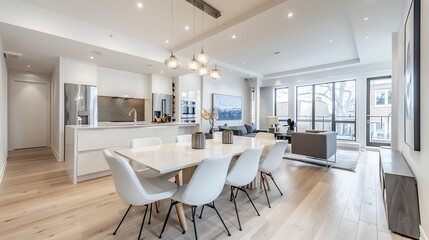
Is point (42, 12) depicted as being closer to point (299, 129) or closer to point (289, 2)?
point (289, 2)

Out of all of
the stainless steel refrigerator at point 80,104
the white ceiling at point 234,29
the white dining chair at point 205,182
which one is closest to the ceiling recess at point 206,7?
the white ceiling at point 234,29

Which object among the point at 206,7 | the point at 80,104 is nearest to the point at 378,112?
the point at 206,7

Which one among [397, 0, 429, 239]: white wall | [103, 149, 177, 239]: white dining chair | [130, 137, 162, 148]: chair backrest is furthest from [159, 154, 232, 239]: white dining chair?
[397, 0, 429, 239]: white wall

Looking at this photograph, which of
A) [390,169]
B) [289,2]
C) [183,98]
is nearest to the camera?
[390,169]

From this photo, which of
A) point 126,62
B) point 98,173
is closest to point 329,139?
point 98,173

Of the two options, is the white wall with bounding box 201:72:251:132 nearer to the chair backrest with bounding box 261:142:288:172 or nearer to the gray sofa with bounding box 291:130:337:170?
the gray sofa with bounding box 291:130:337:170

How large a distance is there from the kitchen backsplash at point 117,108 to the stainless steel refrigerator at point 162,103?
525 mm

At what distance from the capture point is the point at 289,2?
2.69 m

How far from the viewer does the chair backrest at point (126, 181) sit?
4.70 feet

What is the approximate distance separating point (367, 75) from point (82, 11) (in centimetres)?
791

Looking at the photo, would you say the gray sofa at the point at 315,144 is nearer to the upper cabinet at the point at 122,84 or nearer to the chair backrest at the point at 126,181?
the chair backrest at the point at 126,181

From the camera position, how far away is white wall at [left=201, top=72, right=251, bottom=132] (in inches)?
267

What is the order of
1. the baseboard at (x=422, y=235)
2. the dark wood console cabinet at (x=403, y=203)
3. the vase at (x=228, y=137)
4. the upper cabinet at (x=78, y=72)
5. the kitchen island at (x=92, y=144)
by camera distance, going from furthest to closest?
the upper cabinet at (x=78, y=72)
the kitchen island at (x=92, y=144)
the vase at (x=228, y=137)
the dark wood console cabinet at (x=403, y=203)
the baseboard at (x=422, y=235)

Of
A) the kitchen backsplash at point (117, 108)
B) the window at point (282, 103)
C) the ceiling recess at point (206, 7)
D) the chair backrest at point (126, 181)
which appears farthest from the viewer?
the window at point (282, 103)
